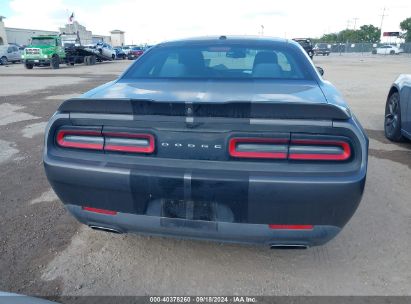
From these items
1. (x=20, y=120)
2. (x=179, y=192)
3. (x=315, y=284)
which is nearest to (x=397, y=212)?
(x=315, y=284)

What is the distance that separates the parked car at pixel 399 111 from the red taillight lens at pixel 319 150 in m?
3.57

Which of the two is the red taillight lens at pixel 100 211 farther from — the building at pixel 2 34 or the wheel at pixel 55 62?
the building at pixel 2 34

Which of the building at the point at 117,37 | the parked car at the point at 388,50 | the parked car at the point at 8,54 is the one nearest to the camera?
the parked car at the point at 8,54

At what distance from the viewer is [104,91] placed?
2.65 metres

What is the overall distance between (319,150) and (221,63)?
5.93 ft

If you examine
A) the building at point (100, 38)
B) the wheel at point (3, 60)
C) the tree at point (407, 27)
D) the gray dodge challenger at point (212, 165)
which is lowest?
the wheel at point (3, 60)

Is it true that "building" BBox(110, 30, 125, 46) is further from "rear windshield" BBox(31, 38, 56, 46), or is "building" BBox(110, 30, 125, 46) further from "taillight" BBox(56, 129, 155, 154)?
"taillight" BBox(56, 129, 155, 154)

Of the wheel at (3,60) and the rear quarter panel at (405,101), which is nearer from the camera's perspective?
the rear quarter panel at (405,101)

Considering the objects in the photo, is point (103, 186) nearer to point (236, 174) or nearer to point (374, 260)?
point (236, 174)

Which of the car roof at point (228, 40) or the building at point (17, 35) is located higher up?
the building at point (17, 35)

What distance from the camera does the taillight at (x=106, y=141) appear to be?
2115 mm

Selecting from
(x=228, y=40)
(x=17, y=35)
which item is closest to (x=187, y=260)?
(x=228, y=40)

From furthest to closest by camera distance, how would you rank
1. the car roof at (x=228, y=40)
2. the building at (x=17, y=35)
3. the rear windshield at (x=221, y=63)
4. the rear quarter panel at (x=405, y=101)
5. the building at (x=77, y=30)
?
1. the building at (x=17, y=35)
2. the building at (x=77, y=30)
3. the rear quarter panel at (x=405, y=101)
4. the car roof at (x=228, y=40)
5. the rear windshield at (x=221, y=63)

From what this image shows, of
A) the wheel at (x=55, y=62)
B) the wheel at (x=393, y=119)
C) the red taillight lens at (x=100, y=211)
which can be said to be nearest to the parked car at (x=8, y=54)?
the wheel at (x=55, y=62)
